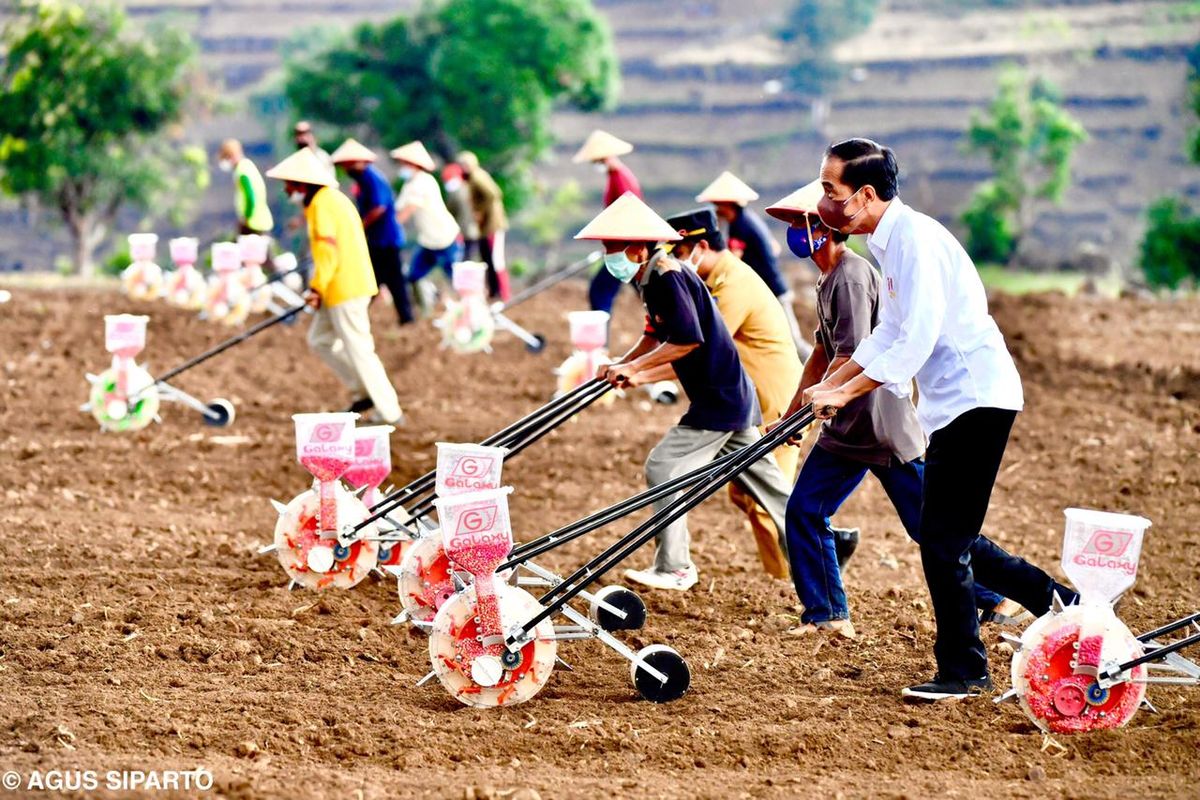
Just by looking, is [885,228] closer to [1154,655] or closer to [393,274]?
[1154,655]

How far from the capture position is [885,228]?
16.9 feet

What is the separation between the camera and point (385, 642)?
6.36 meters

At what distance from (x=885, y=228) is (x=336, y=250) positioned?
5573mm

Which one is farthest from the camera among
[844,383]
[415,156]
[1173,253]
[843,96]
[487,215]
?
[843,96]

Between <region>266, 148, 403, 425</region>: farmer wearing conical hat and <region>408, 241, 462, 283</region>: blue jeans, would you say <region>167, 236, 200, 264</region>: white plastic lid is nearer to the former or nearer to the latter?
<region>408, 241, 462, 283</region>: blue jeans

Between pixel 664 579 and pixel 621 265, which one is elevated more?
pixel 621 265

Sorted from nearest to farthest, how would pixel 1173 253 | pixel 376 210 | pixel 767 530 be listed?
pixel 767 530
pixel 376 210
pixel 1173 253

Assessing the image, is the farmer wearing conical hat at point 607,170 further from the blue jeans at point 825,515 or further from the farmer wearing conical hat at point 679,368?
the blue jeans at point 825,515

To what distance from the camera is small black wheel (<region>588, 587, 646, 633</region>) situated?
20.8 ft

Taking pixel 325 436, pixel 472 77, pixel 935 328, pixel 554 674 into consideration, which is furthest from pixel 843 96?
pixel 935 328

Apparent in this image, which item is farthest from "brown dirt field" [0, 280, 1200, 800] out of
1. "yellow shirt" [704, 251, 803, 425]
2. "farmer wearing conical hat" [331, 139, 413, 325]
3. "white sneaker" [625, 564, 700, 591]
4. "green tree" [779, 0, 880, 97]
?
Answer: "green tree" [779, 0, 880, 97]

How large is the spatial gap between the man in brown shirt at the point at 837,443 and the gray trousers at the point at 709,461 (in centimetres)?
60

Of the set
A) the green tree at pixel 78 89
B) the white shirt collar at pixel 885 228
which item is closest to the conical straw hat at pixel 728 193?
the white shirt collar at pixel 885 228

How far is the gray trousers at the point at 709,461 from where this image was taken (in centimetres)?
688
